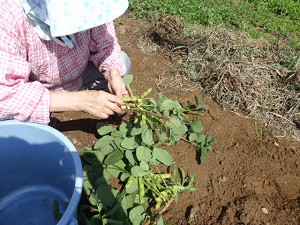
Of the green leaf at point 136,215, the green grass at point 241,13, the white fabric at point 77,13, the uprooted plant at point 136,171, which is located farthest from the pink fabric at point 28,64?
the green grass at point 241,13

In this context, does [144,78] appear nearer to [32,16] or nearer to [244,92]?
[244,92]

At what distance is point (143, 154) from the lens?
4.53 ft

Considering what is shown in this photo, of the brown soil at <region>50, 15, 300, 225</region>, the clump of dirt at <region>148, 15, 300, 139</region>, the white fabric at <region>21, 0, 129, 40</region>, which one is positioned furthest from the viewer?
the clump of dirt at <region>148, 15, 300, 139</region>

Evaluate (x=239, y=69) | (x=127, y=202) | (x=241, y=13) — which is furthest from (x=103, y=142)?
(x=241, y=13)

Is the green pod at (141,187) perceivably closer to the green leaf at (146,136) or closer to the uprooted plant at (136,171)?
the uprooted plant at (136,171)

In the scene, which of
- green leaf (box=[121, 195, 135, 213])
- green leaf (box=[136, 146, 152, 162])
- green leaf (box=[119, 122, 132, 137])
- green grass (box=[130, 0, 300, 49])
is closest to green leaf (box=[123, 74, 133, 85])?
green leaf (box=[119, 122, 132, 137])

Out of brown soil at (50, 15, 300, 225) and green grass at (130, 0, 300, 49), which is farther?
green grass at (130, 0, 300, 49)

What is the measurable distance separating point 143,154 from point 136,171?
0.08 m

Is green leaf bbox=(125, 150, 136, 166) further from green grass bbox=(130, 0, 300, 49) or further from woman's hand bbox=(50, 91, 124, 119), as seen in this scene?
green grass bbox=(130, 0, 300, 49)

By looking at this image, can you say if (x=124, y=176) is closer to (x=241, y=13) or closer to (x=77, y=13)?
(x=77, y=13)

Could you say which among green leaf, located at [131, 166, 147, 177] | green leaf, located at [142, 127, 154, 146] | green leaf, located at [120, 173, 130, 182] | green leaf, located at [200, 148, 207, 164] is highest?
green leaf, located at [142, 127, 154, 146]

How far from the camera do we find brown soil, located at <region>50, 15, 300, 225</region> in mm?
1389

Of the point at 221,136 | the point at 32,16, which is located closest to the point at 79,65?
the point at 32,16

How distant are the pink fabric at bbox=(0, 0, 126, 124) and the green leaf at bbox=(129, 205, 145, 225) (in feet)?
1.62
